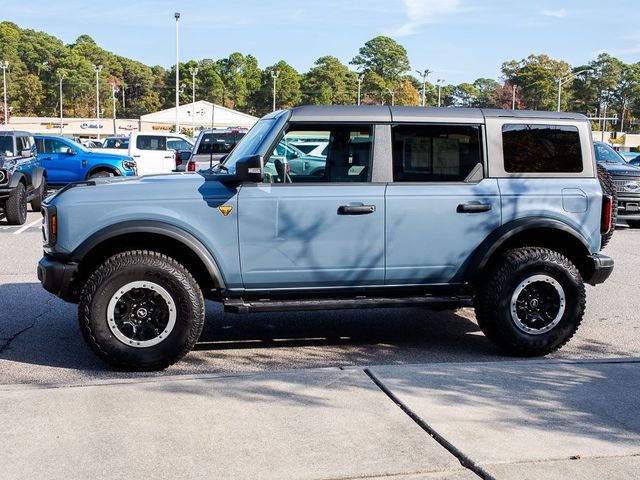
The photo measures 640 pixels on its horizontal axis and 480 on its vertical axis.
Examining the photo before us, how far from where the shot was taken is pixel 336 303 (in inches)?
228

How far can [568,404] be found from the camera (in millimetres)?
4727

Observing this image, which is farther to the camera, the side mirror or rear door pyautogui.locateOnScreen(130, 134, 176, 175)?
rear door pyautogui.locateOnScreen(130, 134, 176, 175)

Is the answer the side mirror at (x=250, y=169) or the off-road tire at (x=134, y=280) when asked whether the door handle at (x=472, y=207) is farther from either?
the off-road tire at (x=134, y=280)

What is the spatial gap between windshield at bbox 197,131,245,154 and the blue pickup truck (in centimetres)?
317

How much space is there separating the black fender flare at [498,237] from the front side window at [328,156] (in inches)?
41.0

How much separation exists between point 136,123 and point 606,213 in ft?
360

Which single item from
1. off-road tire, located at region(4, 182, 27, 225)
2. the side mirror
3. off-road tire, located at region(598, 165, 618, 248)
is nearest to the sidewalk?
the side mirror

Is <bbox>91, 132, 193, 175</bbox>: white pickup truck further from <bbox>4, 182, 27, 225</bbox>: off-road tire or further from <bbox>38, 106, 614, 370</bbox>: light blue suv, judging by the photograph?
<bbox>38, 106, 614, 370</bbox>: light blue suv

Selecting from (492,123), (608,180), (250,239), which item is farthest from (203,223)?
(608,180)

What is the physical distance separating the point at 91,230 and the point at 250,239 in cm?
114

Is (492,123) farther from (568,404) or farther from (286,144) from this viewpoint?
(568,404)

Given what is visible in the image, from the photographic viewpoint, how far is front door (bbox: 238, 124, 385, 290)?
5684mm

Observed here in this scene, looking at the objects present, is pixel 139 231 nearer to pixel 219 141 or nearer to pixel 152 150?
pixel 219 141

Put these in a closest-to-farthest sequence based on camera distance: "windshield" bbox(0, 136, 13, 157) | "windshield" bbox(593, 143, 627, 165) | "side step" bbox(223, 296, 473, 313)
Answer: "side step" bbox(223, 296, 473, 313), "windshield" bbox(0, 136, 13, 157), "windshield" bbox(593, 143, 627, 165)
